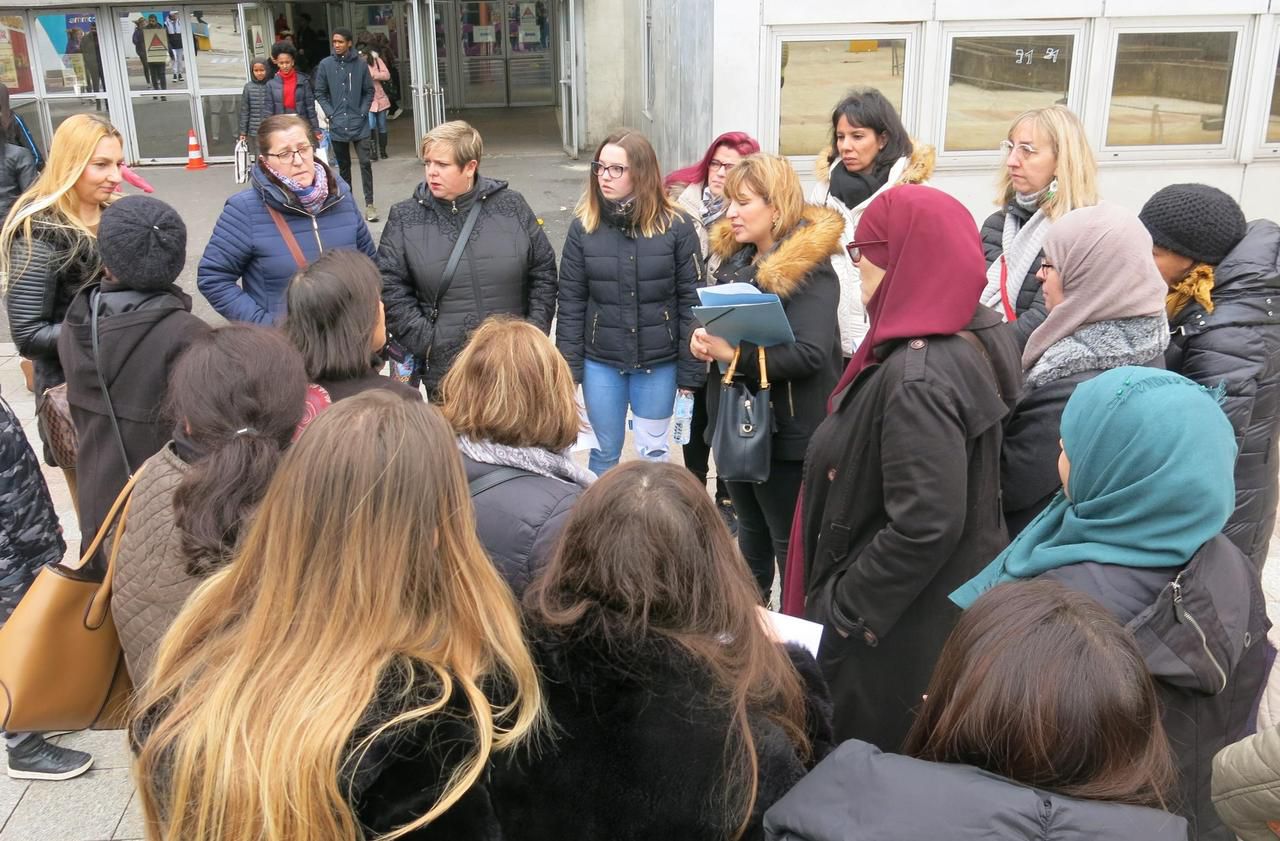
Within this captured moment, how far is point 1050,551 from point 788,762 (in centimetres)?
79

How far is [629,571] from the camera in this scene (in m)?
1.71

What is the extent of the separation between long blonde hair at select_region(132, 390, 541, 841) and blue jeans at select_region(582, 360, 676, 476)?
2.96m

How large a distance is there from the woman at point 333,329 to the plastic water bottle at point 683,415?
5.86 ft

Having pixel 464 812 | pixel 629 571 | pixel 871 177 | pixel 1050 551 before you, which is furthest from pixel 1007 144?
pixel 464 812

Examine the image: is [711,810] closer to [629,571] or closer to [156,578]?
[629,571]

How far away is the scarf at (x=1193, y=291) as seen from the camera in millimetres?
3295

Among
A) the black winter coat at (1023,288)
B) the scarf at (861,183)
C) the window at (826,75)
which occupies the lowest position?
the black winter coat at (1023,288)

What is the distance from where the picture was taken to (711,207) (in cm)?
505

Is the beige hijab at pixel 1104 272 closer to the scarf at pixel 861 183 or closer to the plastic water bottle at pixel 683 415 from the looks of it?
the plastic water bottle at pixel 683 415

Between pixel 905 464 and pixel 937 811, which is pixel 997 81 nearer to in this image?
pixel 905 464

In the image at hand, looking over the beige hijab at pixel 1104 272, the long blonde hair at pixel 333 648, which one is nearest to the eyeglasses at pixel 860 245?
the beige hijab at pixel 1104 272

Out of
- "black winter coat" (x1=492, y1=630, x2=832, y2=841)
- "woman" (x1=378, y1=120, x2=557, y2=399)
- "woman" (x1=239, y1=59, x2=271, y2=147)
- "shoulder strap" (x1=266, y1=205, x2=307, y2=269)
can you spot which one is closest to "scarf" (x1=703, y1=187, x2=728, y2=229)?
"woman" (x1=378, y1=120, x2=557, y2=399)

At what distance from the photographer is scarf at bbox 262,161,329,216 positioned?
4414 mm

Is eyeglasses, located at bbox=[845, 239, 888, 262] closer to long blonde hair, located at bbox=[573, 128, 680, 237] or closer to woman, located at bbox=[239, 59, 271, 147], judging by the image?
long blonde hair, located at bbox=[573, 128, 680, 237]
